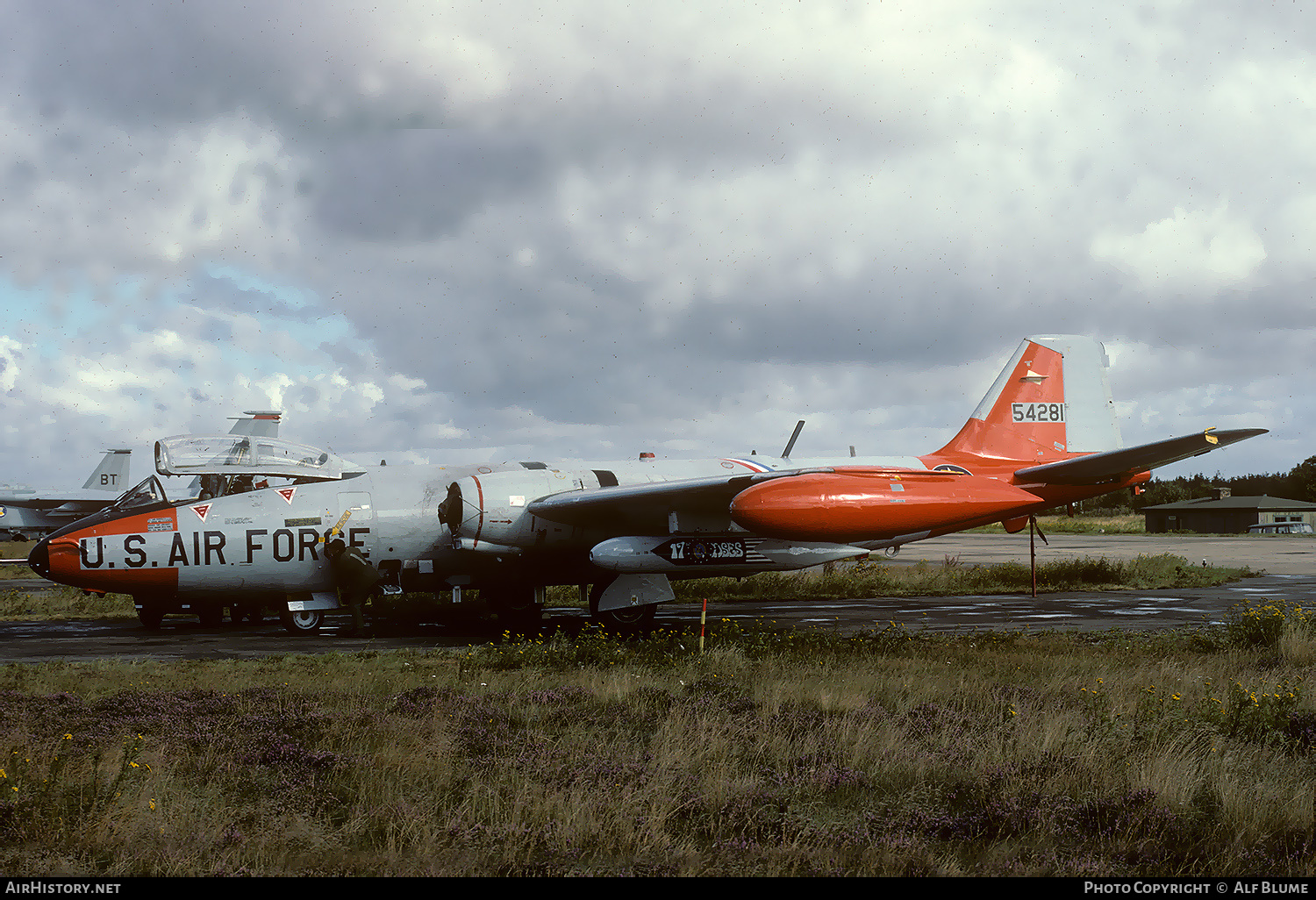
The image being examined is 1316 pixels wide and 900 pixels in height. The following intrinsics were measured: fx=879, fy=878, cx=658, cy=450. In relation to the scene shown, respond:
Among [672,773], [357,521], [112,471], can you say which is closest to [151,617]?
[357,521]

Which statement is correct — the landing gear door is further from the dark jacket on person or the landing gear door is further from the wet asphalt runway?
the wet asphalt runway

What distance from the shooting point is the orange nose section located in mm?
14312

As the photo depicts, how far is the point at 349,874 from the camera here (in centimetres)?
531

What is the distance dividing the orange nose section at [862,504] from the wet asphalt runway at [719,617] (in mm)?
2392

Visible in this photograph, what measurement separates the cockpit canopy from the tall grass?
5.55m

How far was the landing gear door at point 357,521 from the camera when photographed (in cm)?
1723

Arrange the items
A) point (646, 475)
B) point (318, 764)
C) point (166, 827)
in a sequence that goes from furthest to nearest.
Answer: point (646, 475)
point (318, 764)
point (166, 827)

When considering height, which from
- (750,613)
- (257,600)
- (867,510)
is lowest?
(750,613)

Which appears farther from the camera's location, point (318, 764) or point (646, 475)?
point (646, 475)

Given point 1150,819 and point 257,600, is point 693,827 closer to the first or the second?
point 1150,819

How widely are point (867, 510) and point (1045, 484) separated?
23.3 feet

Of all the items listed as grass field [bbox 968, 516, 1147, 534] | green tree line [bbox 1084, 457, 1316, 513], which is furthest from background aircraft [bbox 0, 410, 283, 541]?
green tree line [bbox 1084, 457, 1316, 513]

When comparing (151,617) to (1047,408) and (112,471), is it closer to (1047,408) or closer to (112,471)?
(1047,408)

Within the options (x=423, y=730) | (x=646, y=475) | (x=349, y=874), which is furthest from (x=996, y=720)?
(x=646, y=475)
